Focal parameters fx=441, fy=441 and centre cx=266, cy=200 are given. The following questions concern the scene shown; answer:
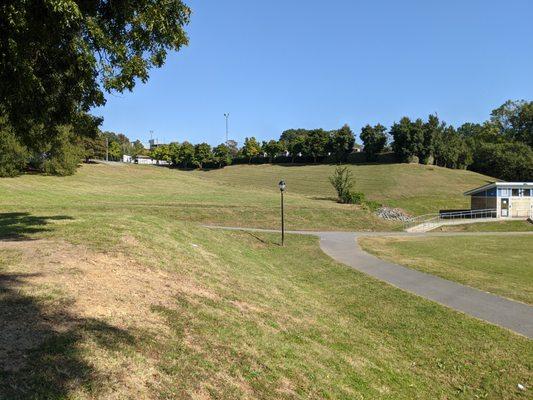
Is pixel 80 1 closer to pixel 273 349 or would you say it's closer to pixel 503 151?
pixel 273 349

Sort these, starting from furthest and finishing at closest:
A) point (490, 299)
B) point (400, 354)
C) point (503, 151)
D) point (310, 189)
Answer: point (503, 151) < point (310, 189) < point (490, 299) < point (400, 354)

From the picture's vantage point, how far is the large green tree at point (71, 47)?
7051mm

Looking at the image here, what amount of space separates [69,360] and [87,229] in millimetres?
8673

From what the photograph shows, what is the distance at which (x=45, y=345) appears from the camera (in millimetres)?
5137

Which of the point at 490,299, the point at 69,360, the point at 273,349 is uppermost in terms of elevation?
the point at 69,360

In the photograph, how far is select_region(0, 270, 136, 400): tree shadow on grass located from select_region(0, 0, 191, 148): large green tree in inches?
161

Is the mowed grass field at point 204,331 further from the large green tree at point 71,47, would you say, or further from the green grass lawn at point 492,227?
the green grass lawn at point 492,227

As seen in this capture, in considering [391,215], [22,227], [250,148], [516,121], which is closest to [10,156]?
[22,227]

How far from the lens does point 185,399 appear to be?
4.82 metres

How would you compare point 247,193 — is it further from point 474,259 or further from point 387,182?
point 474,259

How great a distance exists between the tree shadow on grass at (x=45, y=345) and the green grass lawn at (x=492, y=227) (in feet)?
133

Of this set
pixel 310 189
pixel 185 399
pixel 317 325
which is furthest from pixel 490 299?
pixel 310 189

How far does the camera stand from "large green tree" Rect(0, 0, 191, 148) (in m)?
7.05

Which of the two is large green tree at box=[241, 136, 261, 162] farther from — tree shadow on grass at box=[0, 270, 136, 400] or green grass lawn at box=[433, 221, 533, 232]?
tree shadow on grass at box=[0, 270, 136, 400]
